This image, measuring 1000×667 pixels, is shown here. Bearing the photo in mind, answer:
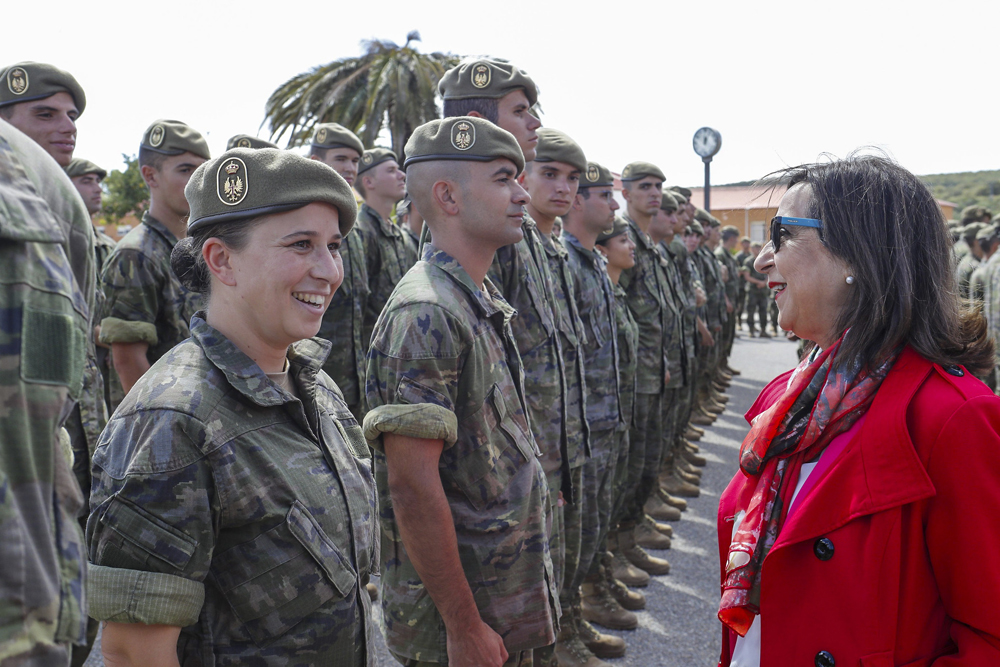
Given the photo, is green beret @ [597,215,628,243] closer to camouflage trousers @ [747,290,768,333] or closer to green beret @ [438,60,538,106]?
green beret @ [438,60,538,106]

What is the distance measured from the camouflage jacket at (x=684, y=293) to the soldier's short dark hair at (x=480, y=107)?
369 cm

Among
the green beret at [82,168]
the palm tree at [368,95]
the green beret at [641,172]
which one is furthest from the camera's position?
the palm tree at [368,95]

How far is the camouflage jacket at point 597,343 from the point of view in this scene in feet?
13.6

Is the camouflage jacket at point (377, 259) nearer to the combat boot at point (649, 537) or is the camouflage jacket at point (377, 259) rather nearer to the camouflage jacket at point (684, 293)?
the combat boot at point (649, 537)

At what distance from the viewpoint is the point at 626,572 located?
480 centimetres

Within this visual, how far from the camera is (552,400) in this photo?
3.06m

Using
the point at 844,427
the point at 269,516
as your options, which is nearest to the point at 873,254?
the point at 844,427

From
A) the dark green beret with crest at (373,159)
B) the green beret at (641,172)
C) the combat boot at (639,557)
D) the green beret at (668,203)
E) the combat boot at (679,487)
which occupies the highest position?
the dark green beret with crest at (373,159)

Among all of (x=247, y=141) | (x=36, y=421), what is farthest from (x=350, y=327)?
(x=36, y=421)


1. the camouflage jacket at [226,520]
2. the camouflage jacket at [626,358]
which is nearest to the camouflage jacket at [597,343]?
the camouflage jacket at [626,358]

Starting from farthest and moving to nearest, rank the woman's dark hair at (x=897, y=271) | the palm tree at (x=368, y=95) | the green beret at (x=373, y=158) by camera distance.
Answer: the palm tree at (x=368, y=95) < the green beret at (x=373, y=158) < the woman's dark hair at (x=897, y=271)

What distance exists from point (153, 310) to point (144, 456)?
2.30 m

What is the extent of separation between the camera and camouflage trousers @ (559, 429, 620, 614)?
3.67m

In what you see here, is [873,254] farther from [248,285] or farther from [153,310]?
[153,310]
